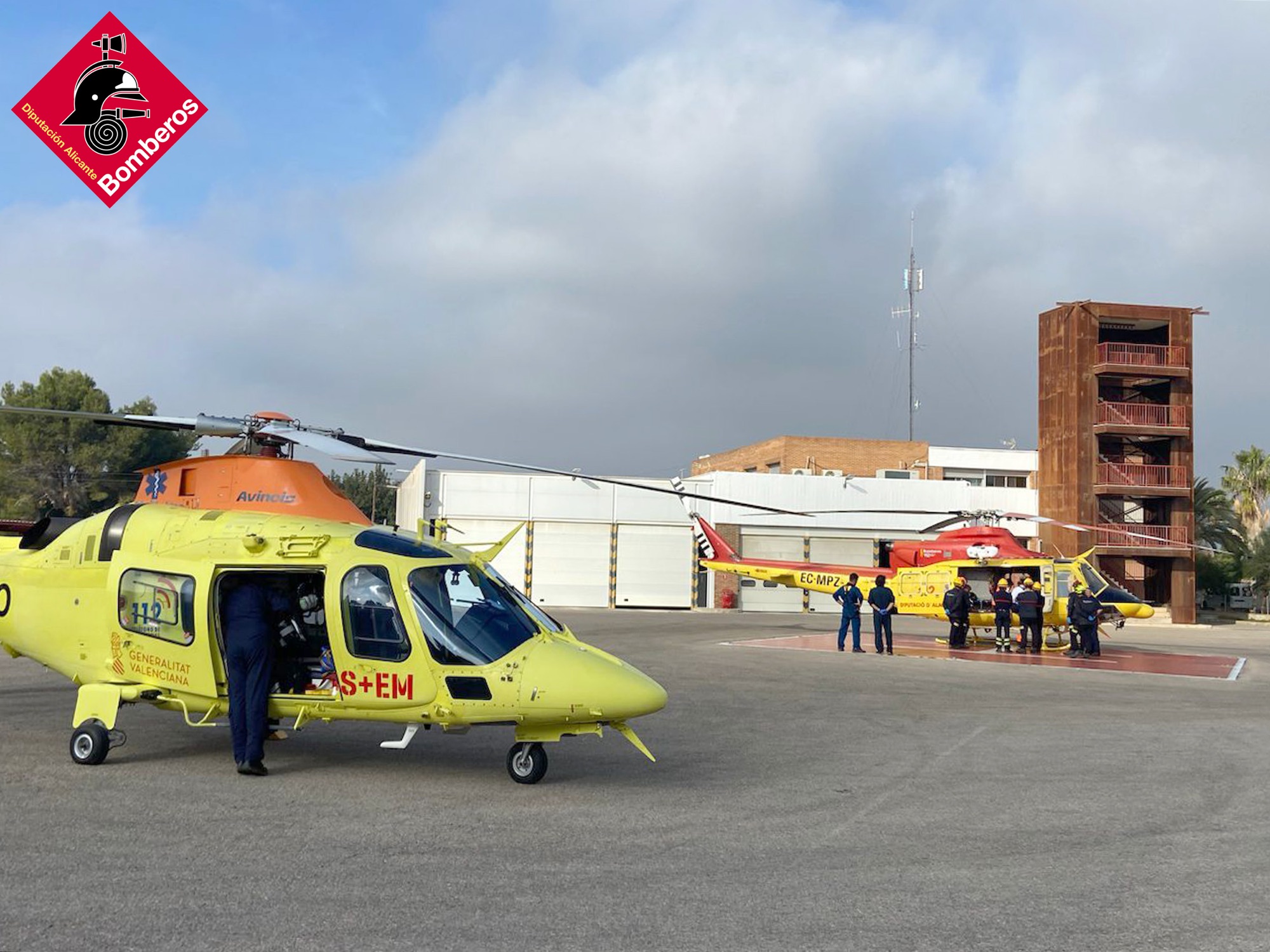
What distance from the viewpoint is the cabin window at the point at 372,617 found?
26.3 ft

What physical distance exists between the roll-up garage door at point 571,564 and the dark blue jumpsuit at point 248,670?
111 ft

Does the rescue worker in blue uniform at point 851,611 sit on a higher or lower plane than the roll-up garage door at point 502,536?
lower

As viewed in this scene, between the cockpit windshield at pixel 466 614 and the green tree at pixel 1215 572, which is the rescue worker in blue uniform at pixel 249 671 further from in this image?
the green tree at pixel 1215 572

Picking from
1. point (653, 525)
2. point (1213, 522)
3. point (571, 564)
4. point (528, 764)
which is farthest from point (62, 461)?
point (1213, 522)

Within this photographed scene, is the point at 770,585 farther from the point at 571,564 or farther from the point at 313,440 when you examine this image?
the point at 313,440

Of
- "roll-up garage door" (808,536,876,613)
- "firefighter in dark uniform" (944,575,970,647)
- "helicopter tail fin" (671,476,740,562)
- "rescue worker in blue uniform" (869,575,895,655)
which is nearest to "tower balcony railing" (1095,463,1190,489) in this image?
"roll-up garage door" (808,536,876,613)

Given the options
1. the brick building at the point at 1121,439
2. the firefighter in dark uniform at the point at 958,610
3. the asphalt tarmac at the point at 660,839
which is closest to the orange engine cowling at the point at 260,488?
the asphalt tarmac at the point at 660,839

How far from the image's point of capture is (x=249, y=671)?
8266 mm

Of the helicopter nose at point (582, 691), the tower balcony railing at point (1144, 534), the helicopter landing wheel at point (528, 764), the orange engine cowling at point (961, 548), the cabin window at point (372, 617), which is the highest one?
the tower balcony railing at point (1144, 534)

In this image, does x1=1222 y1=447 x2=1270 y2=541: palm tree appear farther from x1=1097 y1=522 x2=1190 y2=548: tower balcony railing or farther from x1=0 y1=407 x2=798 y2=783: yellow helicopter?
x1=0 y1=407 x2=798 y2=783: yellow helicopter

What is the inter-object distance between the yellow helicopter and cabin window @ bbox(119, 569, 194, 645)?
2cm

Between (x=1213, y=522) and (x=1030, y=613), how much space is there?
36.7m

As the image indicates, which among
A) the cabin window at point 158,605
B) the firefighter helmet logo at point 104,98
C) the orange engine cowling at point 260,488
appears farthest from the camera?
the firefighter helmet logo at point 104,98

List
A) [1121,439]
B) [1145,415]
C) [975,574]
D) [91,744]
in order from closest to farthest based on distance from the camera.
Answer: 1. [91,744]
2. [975,574]
3. [1145,415]
4. [1121,439]
